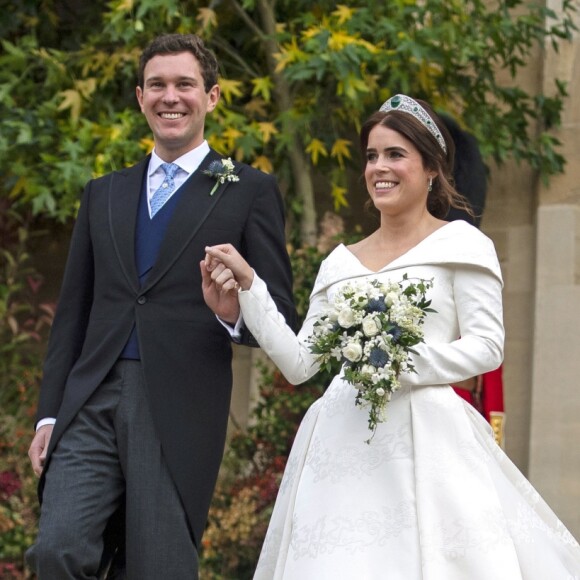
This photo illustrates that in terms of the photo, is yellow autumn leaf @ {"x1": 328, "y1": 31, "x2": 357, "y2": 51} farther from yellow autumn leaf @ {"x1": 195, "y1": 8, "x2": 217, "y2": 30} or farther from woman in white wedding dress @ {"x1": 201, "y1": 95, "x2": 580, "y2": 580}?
woman in white wedding dress @ {"x1": 201, "y1": 95, "x2": 580, "y2": 580}

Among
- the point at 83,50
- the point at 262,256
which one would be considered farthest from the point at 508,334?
the point at 262,256

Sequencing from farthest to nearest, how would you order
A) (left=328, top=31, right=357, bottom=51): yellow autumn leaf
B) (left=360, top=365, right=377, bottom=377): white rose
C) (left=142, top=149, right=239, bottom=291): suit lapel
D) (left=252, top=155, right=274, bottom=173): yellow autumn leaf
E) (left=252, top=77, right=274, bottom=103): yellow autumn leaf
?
(left=252, top=155, right=274, bottom=173): yellow autumn leaf, (left=252, top=77, right=274, bottom=103): yellow autumn leaf, (left=328, top=31, right=357, bottom=51): yellow autumn leaf, (left=142, top=149, right=239, bottom=291): suit lapel, (left=360, top=365, right=377, bottom=377): white rose

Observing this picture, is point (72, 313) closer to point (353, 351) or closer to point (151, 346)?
point (151, 346)

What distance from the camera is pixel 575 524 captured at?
734 cm

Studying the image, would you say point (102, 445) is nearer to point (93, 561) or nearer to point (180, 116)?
point (93, 561)

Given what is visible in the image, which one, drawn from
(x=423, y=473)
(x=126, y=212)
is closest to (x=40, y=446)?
(x=126, y=212)

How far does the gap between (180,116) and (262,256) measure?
1.73ft

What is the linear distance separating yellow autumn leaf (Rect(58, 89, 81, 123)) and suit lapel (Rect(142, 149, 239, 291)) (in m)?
3.31

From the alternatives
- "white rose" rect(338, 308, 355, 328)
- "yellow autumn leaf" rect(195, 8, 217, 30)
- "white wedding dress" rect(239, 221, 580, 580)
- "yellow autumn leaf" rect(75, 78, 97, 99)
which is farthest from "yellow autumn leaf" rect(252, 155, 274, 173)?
"white rose" rect(338, 308, 355, 328)

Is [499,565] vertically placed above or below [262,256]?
below

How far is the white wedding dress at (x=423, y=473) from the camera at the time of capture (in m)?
4.03

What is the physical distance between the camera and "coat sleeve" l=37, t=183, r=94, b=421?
4578 millimetres

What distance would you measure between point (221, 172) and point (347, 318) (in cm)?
74

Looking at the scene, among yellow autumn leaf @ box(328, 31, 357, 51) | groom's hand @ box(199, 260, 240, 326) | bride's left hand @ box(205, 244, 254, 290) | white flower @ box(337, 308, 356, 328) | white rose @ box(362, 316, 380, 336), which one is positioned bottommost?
white rose @ box(362, 316, 380, 336)
